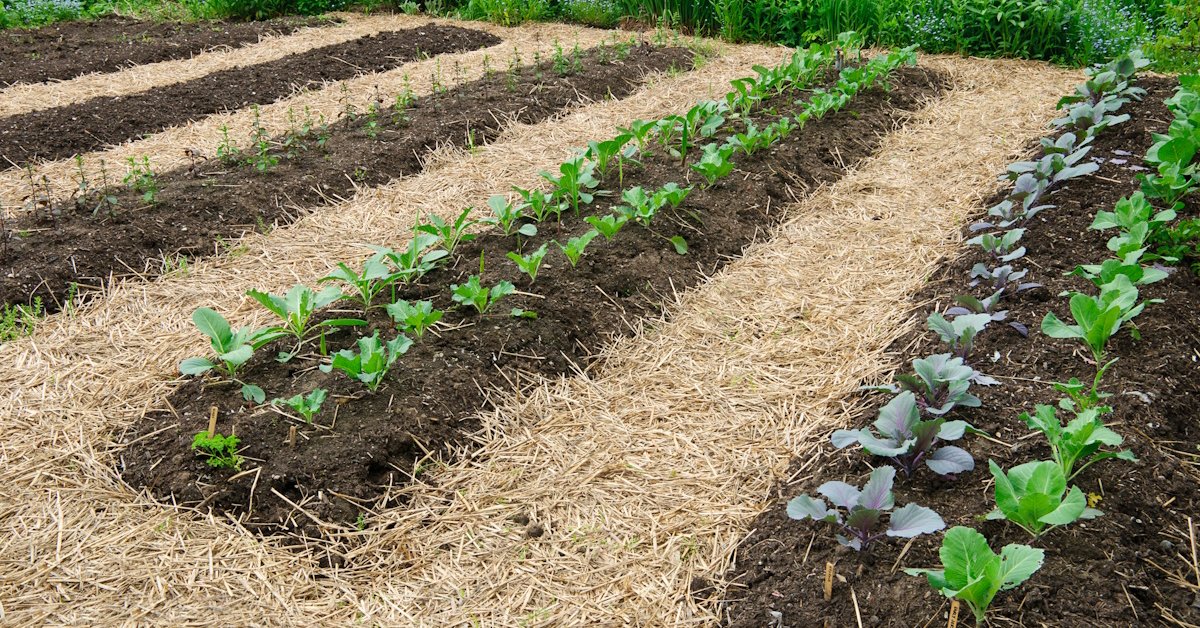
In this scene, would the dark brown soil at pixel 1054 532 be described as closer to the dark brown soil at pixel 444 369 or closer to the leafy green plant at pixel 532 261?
the dark brown soil at pixel 444 369

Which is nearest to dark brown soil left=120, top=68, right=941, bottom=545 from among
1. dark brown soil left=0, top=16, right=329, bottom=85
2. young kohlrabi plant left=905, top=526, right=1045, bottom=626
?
young kohlrabi plant left=905, top=526, right=1045, bottom=626

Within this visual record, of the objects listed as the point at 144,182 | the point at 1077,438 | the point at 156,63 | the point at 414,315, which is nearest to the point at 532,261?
the point at 414,315

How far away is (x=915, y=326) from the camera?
134 inches

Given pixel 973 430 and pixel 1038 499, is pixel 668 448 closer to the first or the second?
pixel 973 430

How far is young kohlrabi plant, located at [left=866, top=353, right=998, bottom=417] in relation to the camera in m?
2.65

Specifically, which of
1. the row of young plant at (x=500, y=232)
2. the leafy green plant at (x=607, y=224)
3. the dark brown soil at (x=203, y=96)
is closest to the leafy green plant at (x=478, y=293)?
the row of young plant at (x=500, y=232)

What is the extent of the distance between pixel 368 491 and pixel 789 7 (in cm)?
666

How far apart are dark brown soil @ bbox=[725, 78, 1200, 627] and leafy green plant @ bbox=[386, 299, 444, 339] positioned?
4.43 feet

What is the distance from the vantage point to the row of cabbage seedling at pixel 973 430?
6.44 feet

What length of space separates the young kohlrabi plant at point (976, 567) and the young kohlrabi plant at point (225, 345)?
2139mm

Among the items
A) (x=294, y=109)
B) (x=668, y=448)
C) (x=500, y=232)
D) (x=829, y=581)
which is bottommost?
(x=668, y=448)

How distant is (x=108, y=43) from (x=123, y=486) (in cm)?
755

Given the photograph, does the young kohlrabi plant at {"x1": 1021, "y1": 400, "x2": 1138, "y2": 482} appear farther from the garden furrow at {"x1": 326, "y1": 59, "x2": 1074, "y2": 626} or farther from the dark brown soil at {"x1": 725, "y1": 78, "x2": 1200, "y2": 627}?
the garden furrow at {"x1": 326, "y1": 59, "x2": 1074, "y2": 626}

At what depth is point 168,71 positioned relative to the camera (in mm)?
7645
